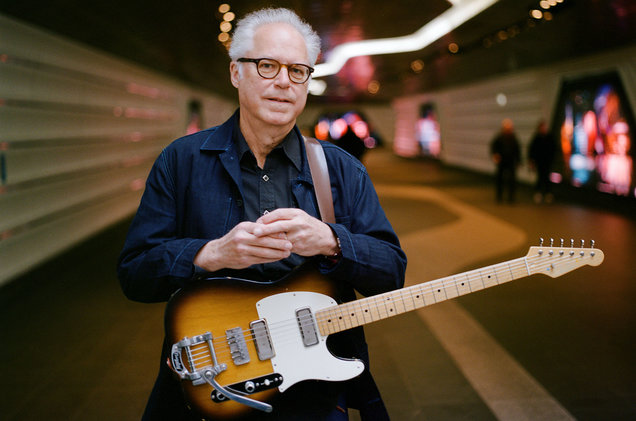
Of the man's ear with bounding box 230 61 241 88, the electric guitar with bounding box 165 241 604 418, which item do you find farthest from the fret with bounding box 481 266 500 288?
the man's ear with bounding box 230 61 241 88

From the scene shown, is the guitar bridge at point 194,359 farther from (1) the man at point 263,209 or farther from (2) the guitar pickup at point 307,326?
(2) the guitar pickup at point 307,326

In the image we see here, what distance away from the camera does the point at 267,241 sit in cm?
132

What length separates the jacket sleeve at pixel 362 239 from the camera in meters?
1.48

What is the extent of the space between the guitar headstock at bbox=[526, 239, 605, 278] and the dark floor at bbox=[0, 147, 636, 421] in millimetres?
1921

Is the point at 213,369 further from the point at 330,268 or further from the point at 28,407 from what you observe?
the point at 28,407

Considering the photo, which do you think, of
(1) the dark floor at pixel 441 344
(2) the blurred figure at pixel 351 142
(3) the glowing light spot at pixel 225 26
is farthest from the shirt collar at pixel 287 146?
(2) the blurred figure at pixel 351 142

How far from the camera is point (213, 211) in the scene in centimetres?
155

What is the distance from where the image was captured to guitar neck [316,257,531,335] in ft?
5.18

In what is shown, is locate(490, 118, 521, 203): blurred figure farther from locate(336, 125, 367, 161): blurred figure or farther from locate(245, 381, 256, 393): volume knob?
locate(245, 381, 256, 393): volume knob

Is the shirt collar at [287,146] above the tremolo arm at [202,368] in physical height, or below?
above

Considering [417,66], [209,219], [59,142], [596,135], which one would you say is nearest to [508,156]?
[596,135]

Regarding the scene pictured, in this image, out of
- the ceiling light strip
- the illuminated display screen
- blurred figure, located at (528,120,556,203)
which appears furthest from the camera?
blurred figure, located at (528,120,556,203)

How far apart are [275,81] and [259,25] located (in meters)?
0.17

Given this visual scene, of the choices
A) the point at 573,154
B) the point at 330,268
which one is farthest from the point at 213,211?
the point at 573,154
